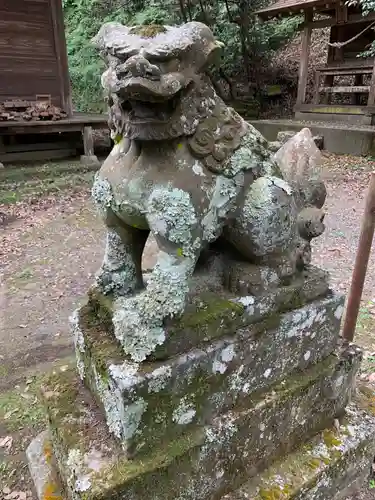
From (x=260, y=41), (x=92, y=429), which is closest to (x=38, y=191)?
(x=92, y=429)

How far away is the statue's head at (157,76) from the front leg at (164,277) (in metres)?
0.22

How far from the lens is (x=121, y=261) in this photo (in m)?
1.62

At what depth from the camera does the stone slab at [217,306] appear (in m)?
1.46

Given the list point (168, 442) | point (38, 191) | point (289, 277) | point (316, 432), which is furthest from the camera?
point (38, 191)

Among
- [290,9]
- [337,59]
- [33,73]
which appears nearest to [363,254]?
[33,73]

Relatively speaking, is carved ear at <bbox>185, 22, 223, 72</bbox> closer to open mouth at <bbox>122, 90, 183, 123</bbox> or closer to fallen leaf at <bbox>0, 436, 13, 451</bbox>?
open mouth at <bbox>122, 90, 183, 123</bbox>

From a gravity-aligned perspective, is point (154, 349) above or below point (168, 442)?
above

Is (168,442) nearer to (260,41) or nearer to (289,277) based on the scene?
(289,277)

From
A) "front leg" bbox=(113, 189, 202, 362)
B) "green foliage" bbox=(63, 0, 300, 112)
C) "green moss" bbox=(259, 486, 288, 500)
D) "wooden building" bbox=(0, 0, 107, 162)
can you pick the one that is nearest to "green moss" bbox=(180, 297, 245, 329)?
"front leg" bbox=(113, 189, 202, 362)

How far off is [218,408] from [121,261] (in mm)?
648

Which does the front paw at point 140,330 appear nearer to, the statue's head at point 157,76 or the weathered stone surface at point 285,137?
the statue's head at point 157,76

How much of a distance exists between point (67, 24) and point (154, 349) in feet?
60.3

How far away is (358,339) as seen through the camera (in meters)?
3.15

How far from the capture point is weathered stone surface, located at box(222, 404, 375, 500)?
167 centimetres
